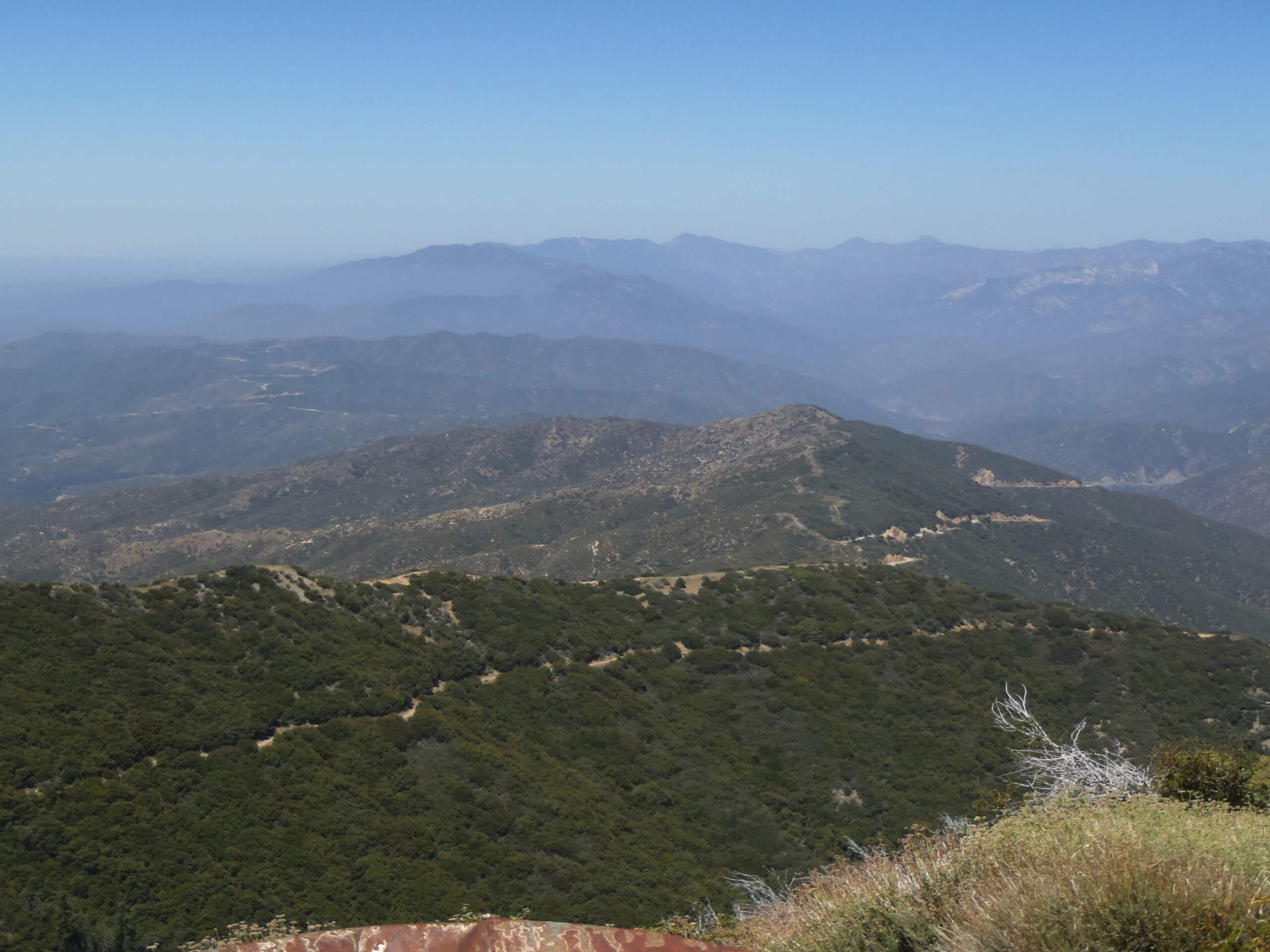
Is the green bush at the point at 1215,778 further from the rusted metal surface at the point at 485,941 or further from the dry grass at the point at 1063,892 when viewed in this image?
the rusted metal surface at the point at 485,941

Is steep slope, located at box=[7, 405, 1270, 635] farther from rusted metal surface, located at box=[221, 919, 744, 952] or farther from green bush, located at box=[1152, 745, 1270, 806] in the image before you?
rusted metal surface, located at box=[221, 919, 744, 952]

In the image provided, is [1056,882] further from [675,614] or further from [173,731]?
[675,614]

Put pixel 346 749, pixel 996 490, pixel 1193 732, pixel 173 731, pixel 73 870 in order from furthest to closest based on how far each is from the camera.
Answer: pixel 996 490 < pixel 1193 732 < pixel 346 749 < pixel 173 731 < pixel 73 870

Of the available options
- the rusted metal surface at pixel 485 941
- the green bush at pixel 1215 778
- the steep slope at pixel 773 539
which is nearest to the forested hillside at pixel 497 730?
the green bush at pixel 1215 778

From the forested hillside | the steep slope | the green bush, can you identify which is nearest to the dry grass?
the green bush

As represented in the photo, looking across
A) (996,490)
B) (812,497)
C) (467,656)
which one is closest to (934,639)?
(467,656)

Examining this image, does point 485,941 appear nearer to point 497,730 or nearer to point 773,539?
point 497,730
